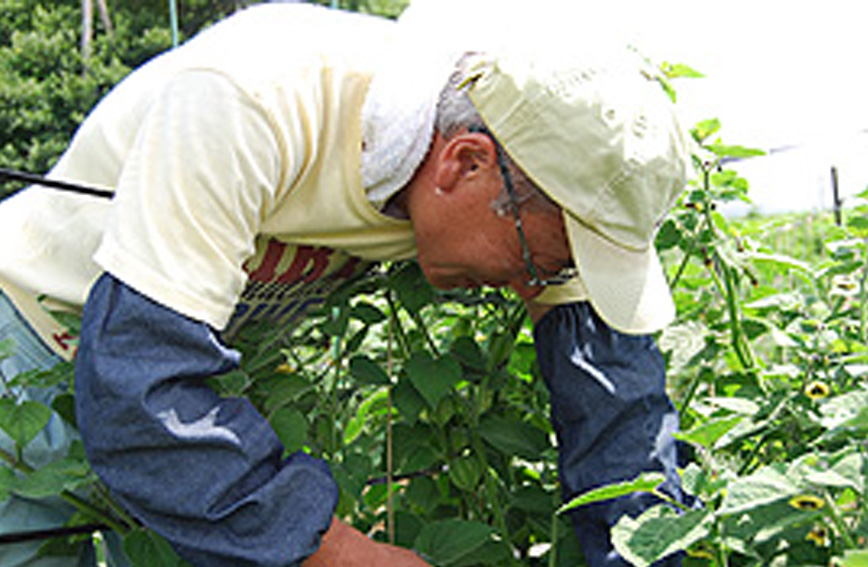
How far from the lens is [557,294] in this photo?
1459 mm

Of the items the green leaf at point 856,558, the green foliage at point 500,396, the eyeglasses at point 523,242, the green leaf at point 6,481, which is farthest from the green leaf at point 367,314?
the green leaf at point 856,558

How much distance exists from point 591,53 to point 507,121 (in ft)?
0.40

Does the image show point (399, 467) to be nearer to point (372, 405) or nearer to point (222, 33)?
point (372, 405)

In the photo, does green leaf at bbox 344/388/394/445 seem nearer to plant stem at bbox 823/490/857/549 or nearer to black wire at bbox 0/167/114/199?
black wire at bbox 0/167/114/199

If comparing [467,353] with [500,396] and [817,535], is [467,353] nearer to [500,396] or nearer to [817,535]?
[500,396]

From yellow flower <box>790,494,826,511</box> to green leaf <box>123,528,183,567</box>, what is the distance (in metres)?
0.72

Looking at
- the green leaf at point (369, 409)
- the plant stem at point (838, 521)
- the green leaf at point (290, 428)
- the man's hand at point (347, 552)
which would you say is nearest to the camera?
the plant stem at point (838, 521)

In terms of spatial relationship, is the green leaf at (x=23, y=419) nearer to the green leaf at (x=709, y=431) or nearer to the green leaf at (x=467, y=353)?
the green leaf at (x=467, y=353)

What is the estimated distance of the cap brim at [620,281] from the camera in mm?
1271

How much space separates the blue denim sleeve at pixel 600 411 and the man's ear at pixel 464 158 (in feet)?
0.92

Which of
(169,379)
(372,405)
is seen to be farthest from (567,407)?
(169,379)

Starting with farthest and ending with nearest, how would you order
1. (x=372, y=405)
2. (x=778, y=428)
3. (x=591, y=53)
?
1. (x=372, y=405)
2. (x=778, y=428)
3. (x=591, y=53)

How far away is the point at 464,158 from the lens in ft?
4.15

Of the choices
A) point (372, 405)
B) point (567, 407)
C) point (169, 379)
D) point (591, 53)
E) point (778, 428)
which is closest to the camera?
point (169, 379)
